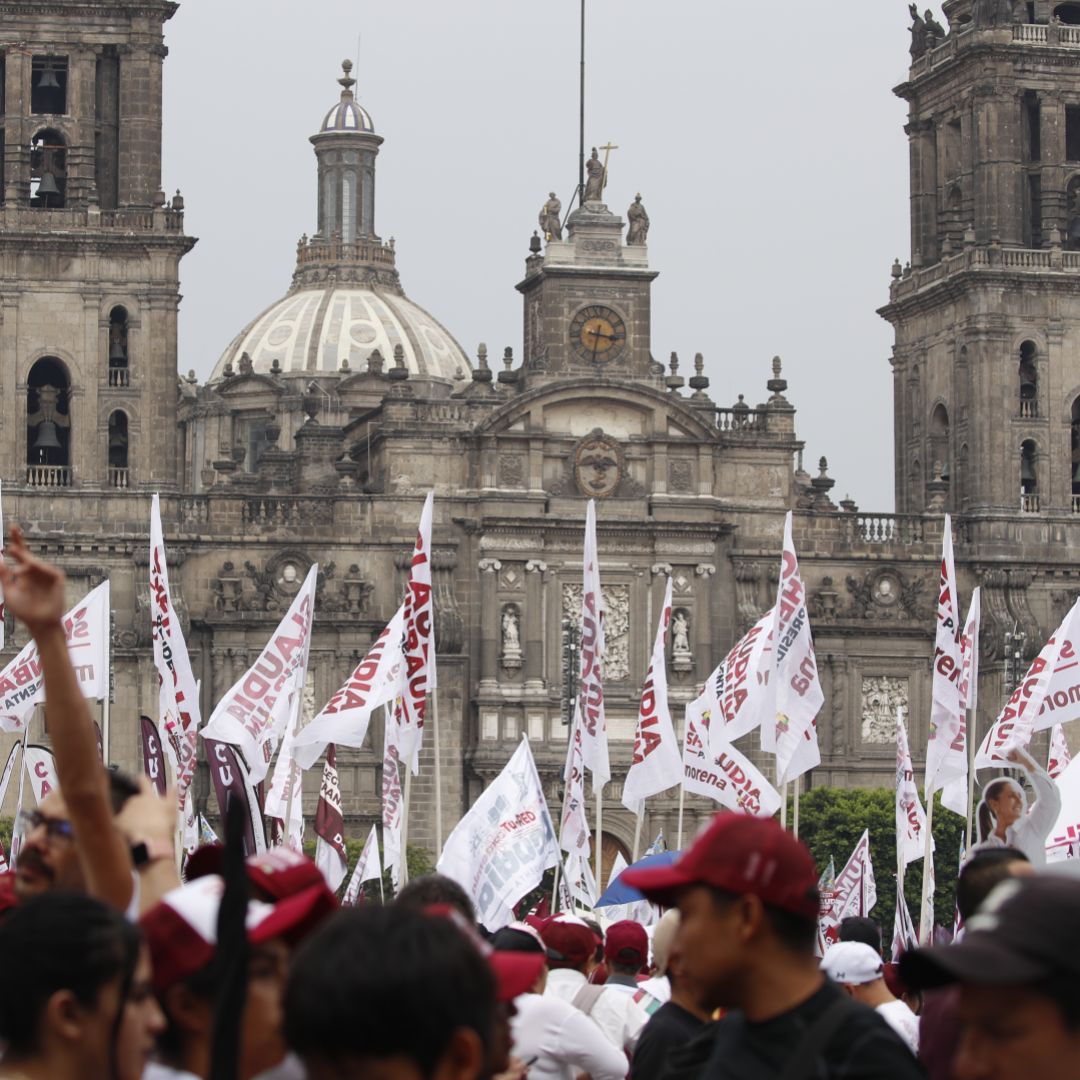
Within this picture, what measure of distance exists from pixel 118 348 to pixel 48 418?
2118 mm

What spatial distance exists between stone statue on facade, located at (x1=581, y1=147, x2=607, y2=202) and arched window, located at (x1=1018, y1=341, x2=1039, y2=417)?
9560 millimetres

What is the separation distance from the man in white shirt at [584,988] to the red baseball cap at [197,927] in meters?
5.88

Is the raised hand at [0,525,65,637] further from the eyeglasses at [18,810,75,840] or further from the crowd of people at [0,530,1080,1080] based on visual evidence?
the eyeglasses at [18,810,75,840]

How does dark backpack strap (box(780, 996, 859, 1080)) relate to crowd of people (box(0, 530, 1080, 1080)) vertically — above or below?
below

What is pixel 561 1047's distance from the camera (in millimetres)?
11188

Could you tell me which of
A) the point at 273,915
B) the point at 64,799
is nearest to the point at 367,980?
the point at 273,915

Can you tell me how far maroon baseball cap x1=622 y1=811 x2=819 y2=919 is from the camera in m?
7.57

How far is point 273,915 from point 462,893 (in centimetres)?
360

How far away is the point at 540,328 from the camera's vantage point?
6412 cm

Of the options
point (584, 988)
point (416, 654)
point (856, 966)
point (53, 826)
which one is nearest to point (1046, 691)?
point (416, 654)

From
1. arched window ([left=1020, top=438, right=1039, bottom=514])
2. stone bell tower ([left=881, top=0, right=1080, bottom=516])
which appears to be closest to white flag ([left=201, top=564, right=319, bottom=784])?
stone bell tower ([left=881, top=0, right=1080, bottom=516])

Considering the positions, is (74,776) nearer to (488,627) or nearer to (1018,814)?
(1018,814)

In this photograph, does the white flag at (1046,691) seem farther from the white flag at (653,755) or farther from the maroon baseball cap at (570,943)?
the maroon baseball cap at (570,943)

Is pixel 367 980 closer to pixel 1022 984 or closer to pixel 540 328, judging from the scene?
pixel 1022 984
